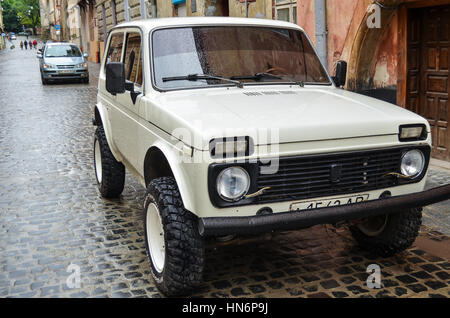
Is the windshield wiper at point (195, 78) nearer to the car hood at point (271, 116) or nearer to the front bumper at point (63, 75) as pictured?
the car hood at point (271, 116)

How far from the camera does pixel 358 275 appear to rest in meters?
4.31

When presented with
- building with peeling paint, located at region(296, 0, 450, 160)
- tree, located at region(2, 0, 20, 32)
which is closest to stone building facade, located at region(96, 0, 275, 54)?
building with peeling paint, located at region(296, 0, 450, 160)

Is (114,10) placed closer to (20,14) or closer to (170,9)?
(170,9)

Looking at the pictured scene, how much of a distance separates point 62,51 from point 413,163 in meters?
21.5

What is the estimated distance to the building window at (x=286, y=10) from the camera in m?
12.0

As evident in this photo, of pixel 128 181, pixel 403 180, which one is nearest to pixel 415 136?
pixel 403 180

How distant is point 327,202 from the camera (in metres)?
3.75

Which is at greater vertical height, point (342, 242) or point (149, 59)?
point (149, 59)

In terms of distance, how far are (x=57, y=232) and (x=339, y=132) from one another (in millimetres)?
3039

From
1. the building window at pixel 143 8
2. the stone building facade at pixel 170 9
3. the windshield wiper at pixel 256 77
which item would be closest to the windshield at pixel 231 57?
the windshield wiper at pixel 256 77

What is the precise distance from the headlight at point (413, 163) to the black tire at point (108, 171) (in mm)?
3262

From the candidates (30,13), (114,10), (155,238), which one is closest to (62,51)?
(114,10)

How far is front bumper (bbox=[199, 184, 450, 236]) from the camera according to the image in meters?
3.43
